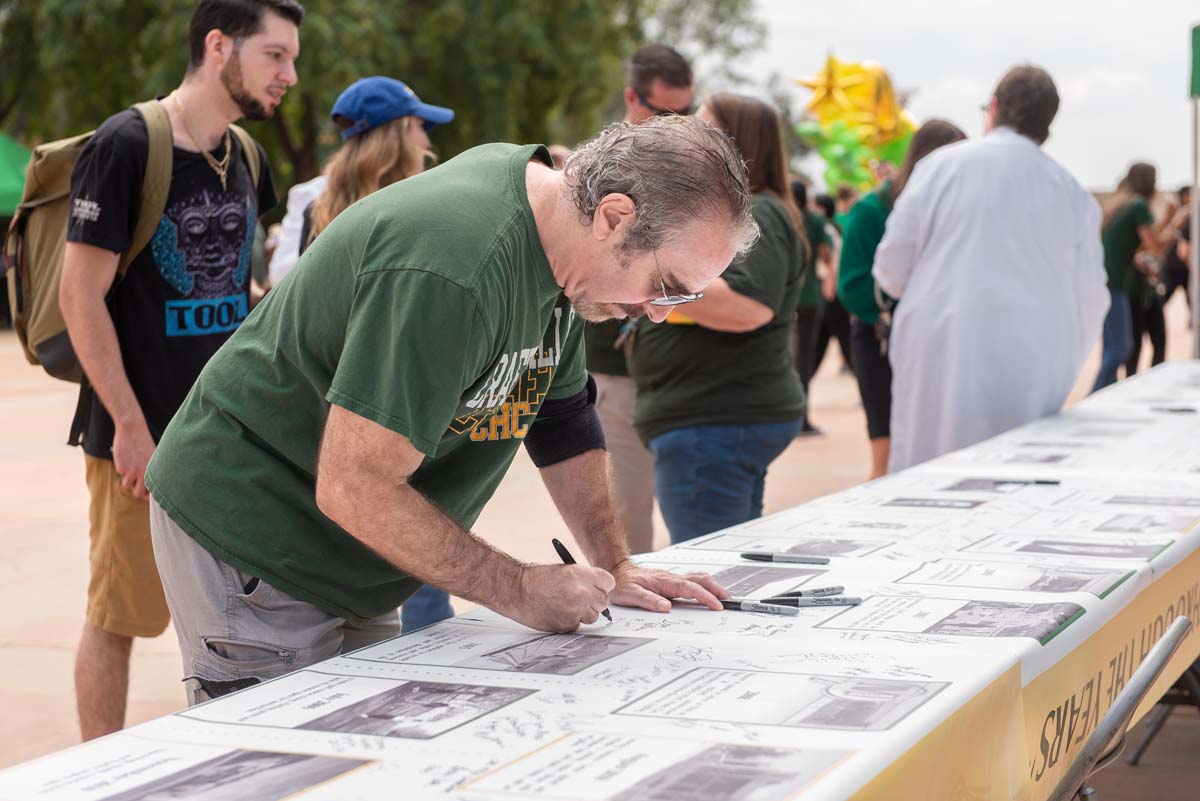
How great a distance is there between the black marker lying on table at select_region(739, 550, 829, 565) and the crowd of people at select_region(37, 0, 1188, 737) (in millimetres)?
255

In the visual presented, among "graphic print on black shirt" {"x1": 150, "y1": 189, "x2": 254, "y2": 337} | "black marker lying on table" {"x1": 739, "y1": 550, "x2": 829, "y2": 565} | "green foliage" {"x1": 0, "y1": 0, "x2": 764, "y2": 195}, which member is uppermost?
"green foliage" {"x1": 0, "y1": 0, "x2": 764, "y2": 195}

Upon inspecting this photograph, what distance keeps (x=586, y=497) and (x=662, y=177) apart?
0.70 metres

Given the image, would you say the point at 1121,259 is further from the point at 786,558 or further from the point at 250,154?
the point at 786,558

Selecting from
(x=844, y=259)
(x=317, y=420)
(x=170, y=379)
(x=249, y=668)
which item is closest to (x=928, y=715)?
(x=317, y=420)

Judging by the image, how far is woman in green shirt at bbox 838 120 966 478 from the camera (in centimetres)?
515

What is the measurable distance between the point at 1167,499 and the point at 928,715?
1.58 metres

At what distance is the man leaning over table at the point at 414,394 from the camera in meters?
1.65

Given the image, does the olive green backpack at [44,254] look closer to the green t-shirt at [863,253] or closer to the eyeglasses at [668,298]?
the eyeglasses at [668,298]

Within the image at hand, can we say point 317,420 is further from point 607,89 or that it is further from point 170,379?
A: point 607,89

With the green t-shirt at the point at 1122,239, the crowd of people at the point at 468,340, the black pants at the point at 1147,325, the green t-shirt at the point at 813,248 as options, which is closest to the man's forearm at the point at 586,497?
the crowd of people at the point at 468,340

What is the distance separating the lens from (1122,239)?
29.6ft

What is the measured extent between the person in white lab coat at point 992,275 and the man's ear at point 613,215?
2804mm

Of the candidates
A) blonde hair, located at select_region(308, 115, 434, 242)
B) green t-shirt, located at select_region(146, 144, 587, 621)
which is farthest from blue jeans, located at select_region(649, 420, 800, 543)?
green t-shirt, located at select_region(146, 144, 587, 621)

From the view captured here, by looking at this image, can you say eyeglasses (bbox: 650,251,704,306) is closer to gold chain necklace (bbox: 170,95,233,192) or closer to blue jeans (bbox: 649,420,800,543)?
gold chain necklace (bbox: 170,95,233,192)
